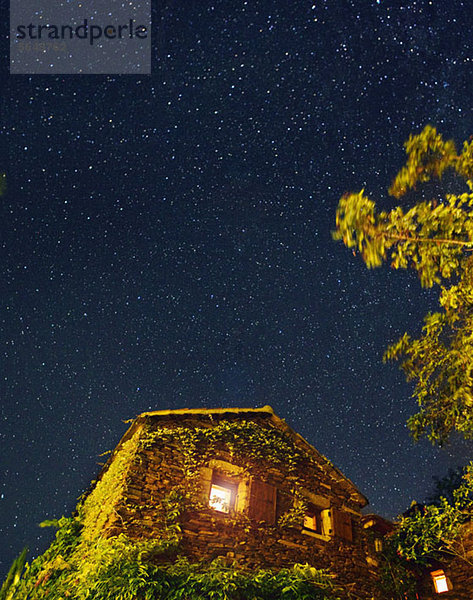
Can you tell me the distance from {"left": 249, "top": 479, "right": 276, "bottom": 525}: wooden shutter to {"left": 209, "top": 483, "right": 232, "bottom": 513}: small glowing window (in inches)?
24.2

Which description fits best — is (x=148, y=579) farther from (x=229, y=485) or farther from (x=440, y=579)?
(x=440, y=579)

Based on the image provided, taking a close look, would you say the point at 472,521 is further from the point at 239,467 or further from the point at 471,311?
the point at 471,311

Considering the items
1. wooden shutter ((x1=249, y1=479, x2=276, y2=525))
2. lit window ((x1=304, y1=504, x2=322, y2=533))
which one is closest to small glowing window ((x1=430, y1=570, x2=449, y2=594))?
lit window ((x1=304, y1=504, x2=322, y2=533))

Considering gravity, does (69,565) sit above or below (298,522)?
below

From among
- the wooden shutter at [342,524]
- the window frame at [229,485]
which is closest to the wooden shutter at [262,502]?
the window frame at [229,485]

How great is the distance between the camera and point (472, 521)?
13.1 metres

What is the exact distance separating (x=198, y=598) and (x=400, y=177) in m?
8.85

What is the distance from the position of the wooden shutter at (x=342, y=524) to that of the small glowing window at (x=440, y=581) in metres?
5.00

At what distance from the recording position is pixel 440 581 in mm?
13828

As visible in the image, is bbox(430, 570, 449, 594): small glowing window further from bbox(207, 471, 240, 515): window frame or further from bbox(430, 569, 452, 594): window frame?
bbox(207, 471, 240, 515): window frame

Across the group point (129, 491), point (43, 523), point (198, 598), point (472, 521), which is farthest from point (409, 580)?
point (43, 523)

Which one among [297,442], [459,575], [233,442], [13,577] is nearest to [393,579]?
[459,575]

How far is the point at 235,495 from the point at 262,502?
756 mm

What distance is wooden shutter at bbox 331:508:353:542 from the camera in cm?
1162
